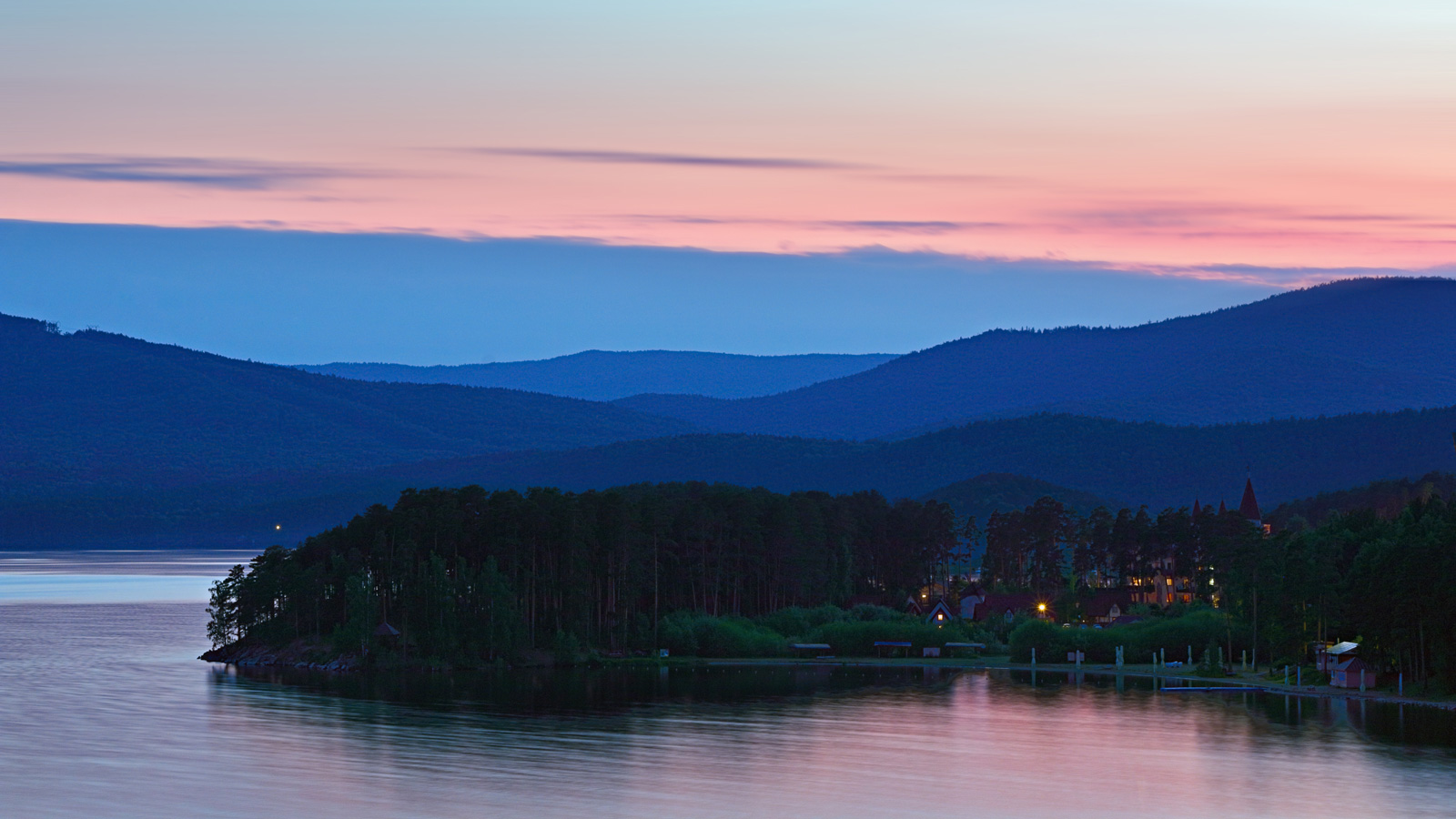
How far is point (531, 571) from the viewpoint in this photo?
320ft

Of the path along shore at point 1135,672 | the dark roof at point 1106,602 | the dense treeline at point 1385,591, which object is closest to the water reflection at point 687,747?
the path along shore at point 1135,672

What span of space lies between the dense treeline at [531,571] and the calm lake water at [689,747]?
18.9ft

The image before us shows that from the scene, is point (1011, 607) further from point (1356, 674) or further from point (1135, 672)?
point (1356, 674)

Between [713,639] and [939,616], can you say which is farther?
[939,616]

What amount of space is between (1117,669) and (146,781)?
56343 millimetres

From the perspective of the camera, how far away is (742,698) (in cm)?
8031

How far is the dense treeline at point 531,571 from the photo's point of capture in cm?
9312

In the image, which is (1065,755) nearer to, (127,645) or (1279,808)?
(1279,808)

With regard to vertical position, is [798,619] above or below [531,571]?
below

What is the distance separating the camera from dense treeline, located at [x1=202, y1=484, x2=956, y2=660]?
93125 millimetres

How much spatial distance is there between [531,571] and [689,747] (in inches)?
1426

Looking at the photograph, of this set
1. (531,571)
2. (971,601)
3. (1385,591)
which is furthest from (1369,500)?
(531,571)

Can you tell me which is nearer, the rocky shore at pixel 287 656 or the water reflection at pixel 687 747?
the water reflection at pixel 687 747

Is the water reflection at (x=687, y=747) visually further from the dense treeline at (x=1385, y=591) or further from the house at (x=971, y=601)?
the house at (x=971, y=601)
